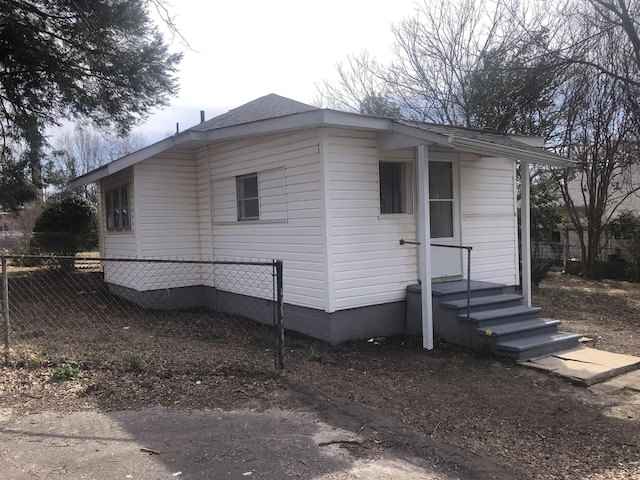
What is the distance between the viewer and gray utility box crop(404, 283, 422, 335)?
286 inches

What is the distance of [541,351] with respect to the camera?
6258mm

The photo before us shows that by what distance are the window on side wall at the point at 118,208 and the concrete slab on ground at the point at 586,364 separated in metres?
8.01

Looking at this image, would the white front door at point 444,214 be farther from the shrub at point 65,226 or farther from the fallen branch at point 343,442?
the shrub at point 65,226

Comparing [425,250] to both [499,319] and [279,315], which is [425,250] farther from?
[279,315]

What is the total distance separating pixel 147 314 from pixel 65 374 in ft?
13.0

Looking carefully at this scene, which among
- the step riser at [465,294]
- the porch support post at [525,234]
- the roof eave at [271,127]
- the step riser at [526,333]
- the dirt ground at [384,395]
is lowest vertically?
the dirt ground at [384,395]

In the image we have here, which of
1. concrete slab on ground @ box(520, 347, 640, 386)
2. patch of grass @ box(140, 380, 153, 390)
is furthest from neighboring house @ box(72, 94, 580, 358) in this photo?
patch of grass @ box(140, 380, 153, 390)

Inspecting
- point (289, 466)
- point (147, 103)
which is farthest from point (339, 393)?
point (147, 103)

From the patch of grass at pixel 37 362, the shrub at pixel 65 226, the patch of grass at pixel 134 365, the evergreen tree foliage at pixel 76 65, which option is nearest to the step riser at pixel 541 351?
the patch of grass at pixel 134 365

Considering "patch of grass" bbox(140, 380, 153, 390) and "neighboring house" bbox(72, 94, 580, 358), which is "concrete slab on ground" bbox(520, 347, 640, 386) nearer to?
"neighboring house" bbox(72, 94, 580, 358)

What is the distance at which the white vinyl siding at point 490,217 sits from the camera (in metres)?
8.18

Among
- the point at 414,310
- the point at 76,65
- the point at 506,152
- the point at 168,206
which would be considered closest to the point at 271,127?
the point at 506,152

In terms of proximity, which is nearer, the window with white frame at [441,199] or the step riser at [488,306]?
the step riser at [488,306]

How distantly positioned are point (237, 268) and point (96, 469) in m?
5.73
